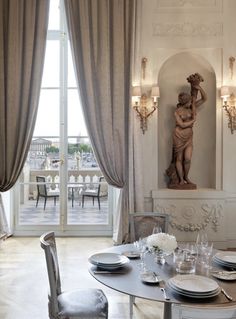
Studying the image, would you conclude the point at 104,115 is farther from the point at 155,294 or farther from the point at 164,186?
the point at 155,294

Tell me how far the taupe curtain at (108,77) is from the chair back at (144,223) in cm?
190

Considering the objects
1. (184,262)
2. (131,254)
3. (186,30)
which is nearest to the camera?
(184,262)

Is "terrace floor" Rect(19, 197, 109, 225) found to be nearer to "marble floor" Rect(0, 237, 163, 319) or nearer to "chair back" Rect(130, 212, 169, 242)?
"marble floor" Rect(0, 237, 163, 319)

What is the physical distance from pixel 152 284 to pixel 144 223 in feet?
3.84

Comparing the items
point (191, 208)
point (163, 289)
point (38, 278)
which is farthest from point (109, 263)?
point (191, 208)

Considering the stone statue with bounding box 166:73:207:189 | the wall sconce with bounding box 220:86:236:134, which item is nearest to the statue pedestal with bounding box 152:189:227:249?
the stone statue with bounding box 166:73:207:189

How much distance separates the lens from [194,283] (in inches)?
73.0

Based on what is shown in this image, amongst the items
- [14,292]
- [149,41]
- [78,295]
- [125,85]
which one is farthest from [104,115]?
[78,295]

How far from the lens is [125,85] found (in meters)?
5.01

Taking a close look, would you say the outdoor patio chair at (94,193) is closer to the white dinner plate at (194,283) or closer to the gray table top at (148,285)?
the gray table top at (148,285)

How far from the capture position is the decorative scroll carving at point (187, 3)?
5.04 meters

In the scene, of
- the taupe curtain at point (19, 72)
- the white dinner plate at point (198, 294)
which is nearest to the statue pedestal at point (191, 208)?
the taupe curtain at point (19, 72)

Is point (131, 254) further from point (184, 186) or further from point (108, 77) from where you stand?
point (108, 77)

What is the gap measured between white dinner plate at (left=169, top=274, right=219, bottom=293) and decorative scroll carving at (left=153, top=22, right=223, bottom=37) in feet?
13.0
